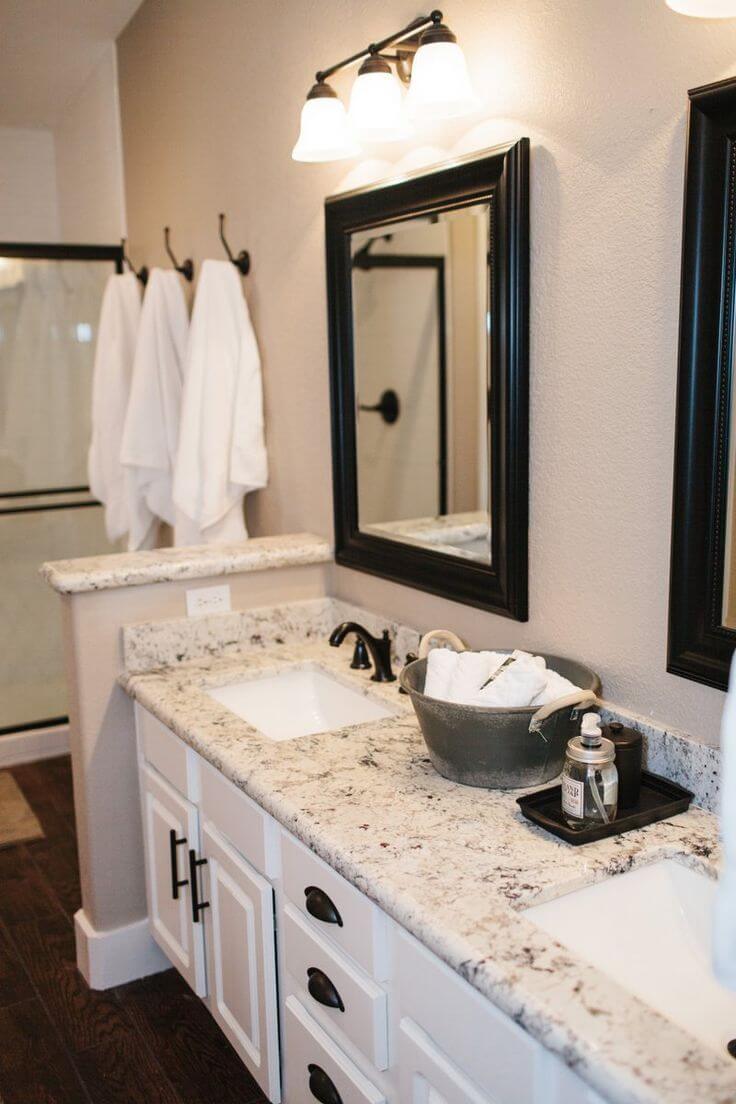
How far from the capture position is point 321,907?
61.4 inches

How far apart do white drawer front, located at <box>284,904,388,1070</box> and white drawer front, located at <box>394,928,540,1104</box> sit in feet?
0.21

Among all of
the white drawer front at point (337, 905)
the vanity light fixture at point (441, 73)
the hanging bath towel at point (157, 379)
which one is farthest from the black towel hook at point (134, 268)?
the white drawer front at point (337, 905)

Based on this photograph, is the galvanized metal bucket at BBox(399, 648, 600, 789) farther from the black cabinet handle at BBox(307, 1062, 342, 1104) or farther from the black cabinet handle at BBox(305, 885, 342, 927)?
the black cabinet handle at BBox(307, 1062, 342, 1104)

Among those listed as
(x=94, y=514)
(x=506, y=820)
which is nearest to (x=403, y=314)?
(x=506, y=820)

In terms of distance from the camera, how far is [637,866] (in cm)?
142

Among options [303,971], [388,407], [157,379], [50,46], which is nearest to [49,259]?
[50,46]

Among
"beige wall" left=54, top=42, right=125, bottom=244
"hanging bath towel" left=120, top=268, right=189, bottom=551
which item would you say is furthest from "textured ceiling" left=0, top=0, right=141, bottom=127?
"hanging bath towel" left=120, top=268, right=189, bottom=551

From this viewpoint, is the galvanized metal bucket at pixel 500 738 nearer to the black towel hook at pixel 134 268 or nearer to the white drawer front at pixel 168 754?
the white drawer front at pixel 168 754

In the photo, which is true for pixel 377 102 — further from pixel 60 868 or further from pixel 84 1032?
pixel 60 868

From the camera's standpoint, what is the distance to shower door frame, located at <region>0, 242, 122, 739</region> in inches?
153

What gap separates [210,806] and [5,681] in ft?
7.91

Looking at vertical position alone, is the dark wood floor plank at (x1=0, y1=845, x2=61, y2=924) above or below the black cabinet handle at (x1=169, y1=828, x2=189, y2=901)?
below

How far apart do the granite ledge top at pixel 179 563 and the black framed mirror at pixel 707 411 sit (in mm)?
1214

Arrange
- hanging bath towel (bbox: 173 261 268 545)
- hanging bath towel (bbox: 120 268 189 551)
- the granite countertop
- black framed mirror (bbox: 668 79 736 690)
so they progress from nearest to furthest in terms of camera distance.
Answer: the granite countertop → black framed mirror (bbox: 668 79 736 690) → hanging bath towel (bbox: 173 261 268 545) → hanging bath towel (bbox: 120 268 189 551)
